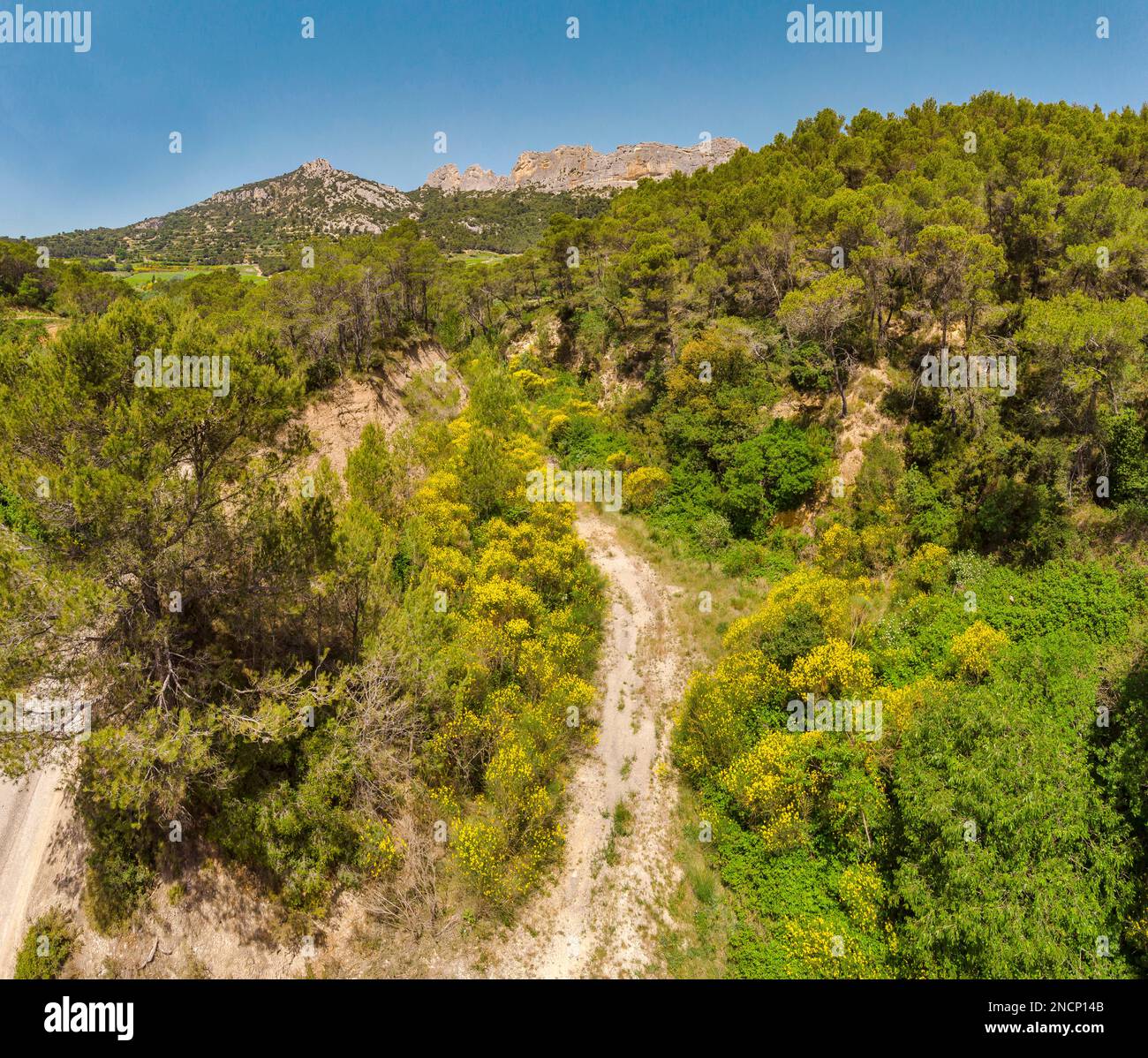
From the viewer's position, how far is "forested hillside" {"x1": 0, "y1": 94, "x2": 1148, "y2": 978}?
39.6 feet

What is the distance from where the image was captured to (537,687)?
1925 centimetres

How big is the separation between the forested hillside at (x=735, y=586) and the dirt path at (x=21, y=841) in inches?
53.2

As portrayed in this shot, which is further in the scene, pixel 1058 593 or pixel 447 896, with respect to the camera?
pixel 1058 593

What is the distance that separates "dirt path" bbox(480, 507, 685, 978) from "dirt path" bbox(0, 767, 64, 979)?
37.3 ft

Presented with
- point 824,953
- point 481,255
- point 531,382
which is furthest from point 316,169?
point 824,953

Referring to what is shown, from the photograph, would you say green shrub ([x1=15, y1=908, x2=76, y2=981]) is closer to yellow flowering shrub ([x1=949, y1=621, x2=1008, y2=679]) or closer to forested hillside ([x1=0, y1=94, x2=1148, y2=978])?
forested hillside ([x1=0, y1=94, x2=1148, y2=978])

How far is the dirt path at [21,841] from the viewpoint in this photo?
12875 millimetres

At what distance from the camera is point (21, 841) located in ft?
45.9

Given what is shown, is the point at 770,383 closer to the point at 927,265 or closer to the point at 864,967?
the point at 927,265

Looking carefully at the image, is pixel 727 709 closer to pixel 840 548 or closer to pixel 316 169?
pixel 840 548

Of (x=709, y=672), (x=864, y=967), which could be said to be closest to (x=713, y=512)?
(x=709, y=672)

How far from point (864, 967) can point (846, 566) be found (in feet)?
52.5

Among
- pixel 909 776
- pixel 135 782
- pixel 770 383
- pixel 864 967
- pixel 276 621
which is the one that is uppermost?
pixel 770 383

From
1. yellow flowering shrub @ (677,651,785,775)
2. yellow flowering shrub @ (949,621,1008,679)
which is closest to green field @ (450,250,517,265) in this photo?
yellow flowering shrub @ (677,651,785,775)
